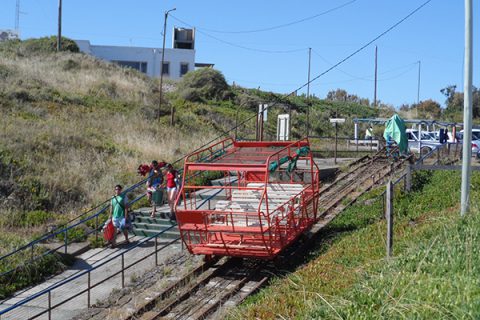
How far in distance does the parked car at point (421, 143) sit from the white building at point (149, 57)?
34352mm

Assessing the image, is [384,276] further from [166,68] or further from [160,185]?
[166,68]

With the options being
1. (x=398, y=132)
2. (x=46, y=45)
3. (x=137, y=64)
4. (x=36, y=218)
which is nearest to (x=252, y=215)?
(x=36, y=218)

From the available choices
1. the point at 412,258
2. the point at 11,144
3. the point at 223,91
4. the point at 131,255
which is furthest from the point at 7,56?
the point at 412,258

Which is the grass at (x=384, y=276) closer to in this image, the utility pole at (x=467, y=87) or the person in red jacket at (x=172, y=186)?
the utility pole at (x=467, y=87)

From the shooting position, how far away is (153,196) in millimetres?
21094

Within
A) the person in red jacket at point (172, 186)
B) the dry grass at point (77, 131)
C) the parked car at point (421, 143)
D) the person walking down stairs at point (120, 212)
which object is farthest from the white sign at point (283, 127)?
the person walking down stairs at point (120, 212)

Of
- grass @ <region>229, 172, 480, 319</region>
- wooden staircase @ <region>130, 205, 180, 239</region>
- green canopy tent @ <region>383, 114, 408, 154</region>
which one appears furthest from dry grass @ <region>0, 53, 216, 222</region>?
grass @ <region>229, 172, 480, 319</region>

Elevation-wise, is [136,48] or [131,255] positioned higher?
[136,48]

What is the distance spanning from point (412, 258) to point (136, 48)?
62022 mm

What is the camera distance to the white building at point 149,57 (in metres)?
68.2

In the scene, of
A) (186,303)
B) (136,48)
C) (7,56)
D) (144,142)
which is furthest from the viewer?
(136,48)

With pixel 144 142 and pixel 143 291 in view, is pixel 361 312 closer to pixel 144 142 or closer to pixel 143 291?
pixel 143 291

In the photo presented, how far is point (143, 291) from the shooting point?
1517cm

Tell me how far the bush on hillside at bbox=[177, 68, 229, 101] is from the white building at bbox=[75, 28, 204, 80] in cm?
1410
